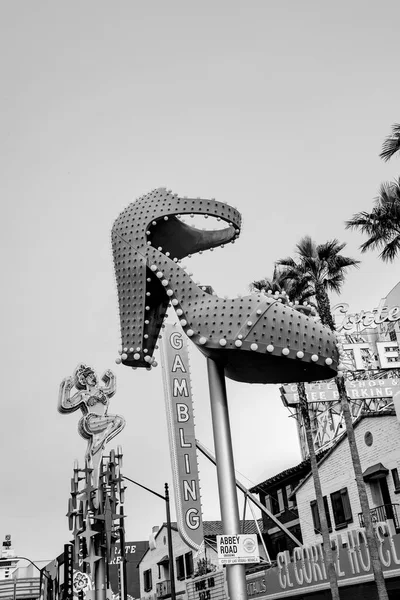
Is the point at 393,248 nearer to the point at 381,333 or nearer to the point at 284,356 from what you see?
the point at 381,333

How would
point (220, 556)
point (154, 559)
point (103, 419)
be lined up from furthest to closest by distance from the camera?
1. point (154, 559)
2. point (103, 419)
3. point (220, 556)

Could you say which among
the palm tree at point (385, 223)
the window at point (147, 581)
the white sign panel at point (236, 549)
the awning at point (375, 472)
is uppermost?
the palm tree at point (385, 223)

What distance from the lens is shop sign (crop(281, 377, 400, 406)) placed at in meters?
28.1

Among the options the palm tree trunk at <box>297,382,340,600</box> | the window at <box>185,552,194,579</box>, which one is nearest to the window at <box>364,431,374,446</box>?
the palm tree trunk at <box>297,382,340,600</box>

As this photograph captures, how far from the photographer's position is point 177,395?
13.8 m

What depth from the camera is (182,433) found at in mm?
Result: 13281

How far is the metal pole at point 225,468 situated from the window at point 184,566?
119ft

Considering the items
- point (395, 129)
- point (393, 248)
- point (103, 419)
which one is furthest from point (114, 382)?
point (395, 129)

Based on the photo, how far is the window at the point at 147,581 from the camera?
4784cm

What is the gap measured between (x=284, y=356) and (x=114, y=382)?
15.4 m

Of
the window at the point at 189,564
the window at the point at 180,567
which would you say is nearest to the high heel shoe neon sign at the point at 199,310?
the window at the point at 189,564

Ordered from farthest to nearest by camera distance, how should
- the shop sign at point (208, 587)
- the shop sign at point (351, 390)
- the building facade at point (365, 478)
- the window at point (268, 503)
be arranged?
1. the window at point (268, 503)
2. the shop sign at point (208, 587)
3. the shop sign at point (351, 390)
4. the building facade at point (365, 478)

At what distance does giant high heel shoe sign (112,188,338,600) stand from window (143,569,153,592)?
4370 cm

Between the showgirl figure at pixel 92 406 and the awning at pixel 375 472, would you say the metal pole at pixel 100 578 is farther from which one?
the awning at pixel 375 472
